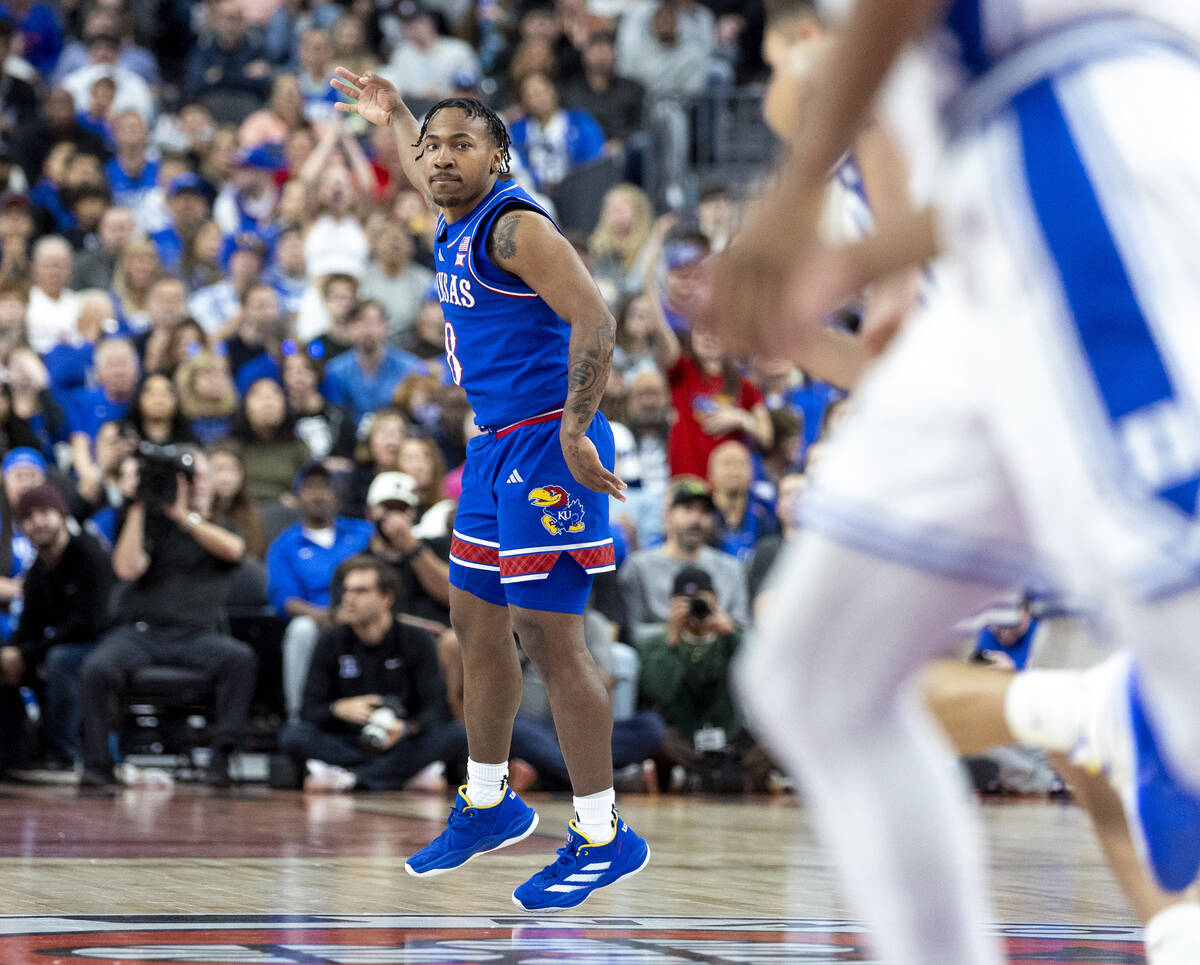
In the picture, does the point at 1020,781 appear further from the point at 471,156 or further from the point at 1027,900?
the point at 471,156

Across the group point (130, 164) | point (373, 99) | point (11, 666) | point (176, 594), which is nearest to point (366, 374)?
point (176, 594)

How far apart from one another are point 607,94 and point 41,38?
5.25m

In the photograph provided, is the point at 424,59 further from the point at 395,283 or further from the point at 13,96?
the point at 395,283

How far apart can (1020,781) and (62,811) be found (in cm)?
542

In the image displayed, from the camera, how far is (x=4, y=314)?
11.6 m

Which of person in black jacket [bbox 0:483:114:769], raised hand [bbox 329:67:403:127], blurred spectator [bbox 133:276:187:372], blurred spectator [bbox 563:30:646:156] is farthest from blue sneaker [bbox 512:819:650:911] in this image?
blurred spectator [bbox 563:30:646:156]

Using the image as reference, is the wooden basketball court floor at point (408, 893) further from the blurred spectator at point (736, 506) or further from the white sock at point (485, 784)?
the blurred spectator at point (736, 506)

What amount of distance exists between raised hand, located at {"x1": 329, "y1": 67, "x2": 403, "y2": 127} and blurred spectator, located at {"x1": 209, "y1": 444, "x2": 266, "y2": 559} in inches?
176

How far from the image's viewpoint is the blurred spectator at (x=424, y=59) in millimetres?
15547

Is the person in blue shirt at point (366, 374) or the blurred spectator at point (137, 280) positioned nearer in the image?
the person in blue shirt at point (366, 374)

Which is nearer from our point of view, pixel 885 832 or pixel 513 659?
pixel 885 832

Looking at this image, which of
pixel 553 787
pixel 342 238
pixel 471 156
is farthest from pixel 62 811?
pixel 342 238

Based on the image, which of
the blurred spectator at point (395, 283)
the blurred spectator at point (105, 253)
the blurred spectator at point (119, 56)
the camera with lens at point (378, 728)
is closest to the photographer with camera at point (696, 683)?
the camera with lens at point (378, 728)

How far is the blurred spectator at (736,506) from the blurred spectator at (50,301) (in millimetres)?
4554
